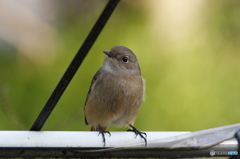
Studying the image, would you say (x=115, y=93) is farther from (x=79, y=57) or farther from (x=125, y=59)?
(x=79, y=57)

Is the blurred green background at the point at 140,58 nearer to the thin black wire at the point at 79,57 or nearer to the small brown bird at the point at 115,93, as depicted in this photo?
the small brown bird at the point at 115,93

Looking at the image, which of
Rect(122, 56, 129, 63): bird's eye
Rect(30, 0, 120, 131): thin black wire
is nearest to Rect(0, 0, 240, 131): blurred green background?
Rect(122, 56, 129, 63): bird's eye

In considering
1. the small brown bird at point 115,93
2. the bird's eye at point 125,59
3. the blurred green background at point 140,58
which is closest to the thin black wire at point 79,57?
the small brown bird at point 115,93

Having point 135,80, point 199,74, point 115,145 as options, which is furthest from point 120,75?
point 115,145

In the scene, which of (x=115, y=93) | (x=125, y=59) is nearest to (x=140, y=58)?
(x=125, y=59)

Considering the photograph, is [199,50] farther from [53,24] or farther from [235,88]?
[53,24]

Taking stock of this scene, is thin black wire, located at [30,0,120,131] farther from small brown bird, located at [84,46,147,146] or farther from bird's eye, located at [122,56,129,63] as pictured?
bird's eye, located at [122,56,129,63]
